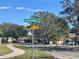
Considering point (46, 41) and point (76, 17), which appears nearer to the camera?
point (76, 17)

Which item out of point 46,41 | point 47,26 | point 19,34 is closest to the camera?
point 47,26

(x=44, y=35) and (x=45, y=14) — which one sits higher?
(x=45, y=14)

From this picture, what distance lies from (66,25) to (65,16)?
83.1 inches

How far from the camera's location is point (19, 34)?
5079 inches

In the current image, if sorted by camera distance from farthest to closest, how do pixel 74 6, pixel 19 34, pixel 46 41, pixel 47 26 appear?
pixel 19 34 → pixel 46 41 → pixel 47 26 → pixel 74 6

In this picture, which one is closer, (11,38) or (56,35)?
(56,35)

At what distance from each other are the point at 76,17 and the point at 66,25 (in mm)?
3309

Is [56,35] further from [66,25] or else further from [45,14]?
→ [66,25]

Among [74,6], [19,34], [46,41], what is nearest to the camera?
[74,6]

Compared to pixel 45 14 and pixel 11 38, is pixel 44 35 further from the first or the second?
pixel 11 38

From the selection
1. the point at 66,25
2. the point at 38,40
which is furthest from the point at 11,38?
the point at 66,25

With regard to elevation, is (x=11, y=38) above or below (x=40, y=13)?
below

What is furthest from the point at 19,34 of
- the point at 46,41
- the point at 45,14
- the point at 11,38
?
the point at 45,14

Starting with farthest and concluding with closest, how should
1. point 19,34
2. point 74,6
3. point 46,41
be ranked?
point 19,34 < point 46,41 < point 74,6
